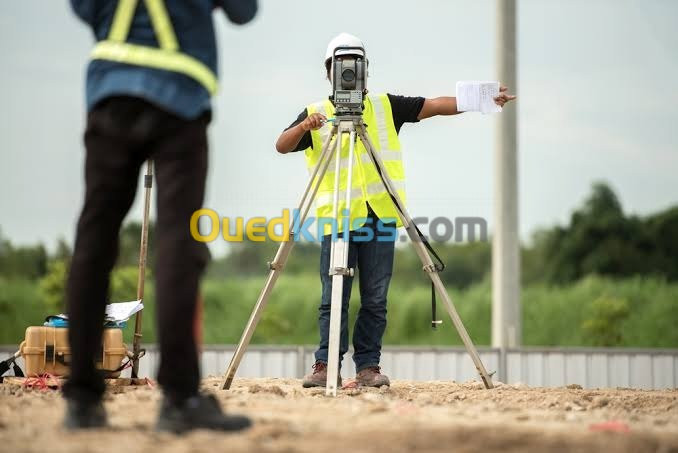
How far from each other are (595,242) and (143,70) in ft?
78.4

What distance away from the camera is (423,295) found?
2058cm

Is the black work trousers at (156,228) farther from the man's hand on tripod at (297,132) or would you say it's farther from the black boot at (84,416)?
the man's hand on tripod at (297,132)

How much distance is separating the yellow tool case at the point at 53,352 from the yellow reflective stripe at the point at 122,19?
119 inches

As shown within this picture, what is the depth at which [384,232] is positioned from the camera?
6.18 m

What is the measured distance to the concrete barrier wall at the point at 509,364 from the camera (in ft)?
31.8

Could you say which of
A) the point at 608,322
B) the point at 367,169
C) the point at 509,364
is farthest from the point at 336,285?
the point at 608,322

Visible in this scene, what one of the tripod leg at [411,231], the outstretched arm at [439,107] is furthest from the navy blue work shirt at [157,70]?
the outstretched arm at [439,107]

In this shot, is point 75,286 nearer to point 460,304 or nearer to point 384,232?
point 384,232

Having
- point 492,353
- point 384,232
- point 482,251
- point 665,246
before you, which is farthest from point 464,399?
point 665,246

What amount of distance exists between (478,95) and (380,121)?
60 centimetres

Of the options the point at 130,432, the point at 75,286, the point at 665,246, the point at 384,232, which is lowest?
the point at 130,432

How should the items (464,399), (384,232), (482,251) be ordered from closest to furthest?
(464,399) < (384,232) < (482,251)

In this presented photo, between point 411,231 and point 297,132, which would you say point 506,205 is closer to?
point 411,231

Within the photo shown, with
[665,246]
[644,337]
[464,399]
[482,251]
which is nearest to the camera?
[464,399]
